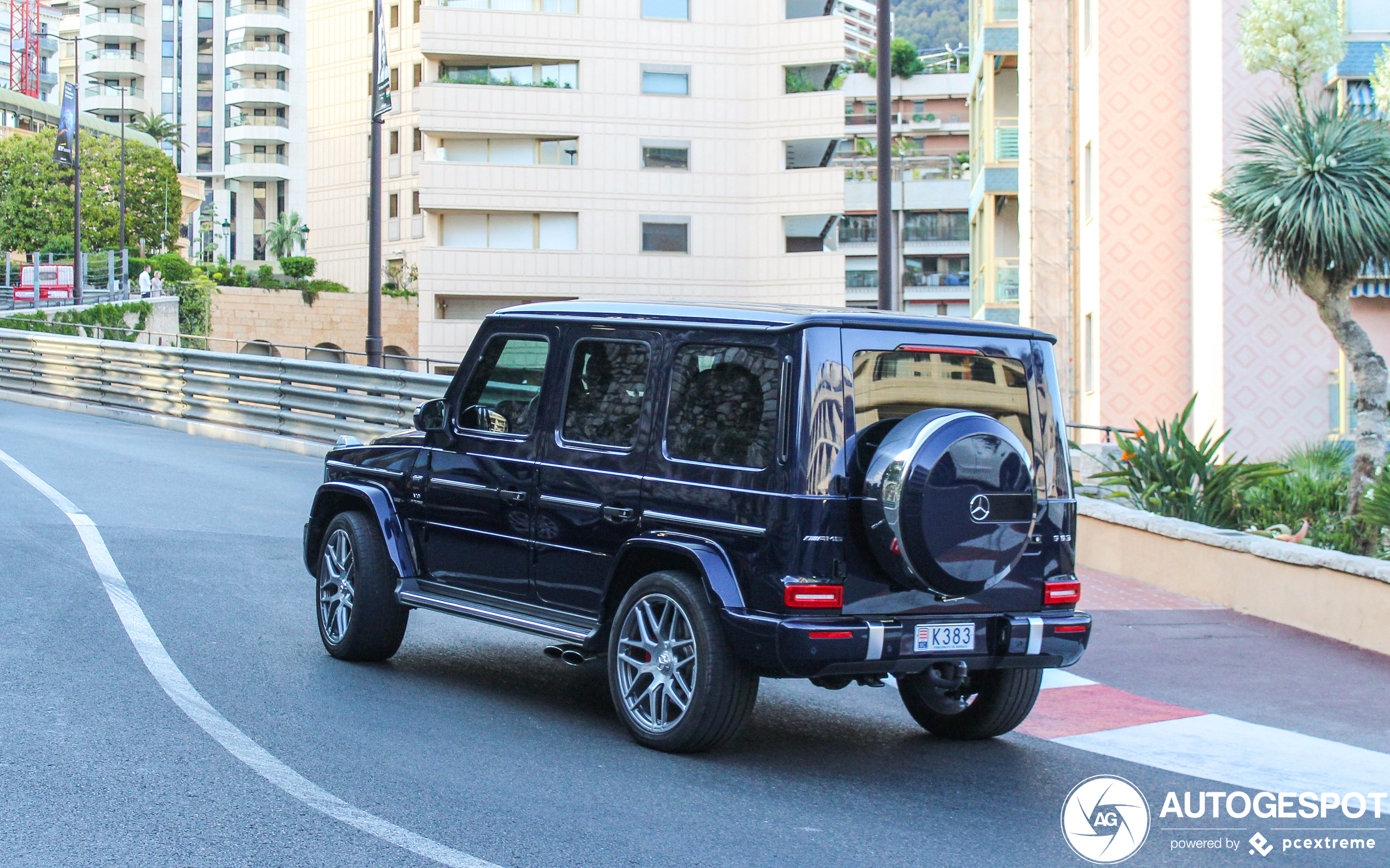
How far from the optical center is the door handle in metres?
6.39

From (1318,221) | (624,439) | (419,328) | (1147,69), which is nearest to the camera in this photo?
(624,439)

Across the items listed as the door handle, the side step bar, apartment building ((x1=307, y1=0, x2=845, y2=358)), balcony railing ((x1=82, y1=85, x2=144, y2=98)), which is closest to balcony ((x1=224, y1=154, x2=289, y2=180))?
balcony railing ((x1=82, y1=85, x2=144, y2=98))

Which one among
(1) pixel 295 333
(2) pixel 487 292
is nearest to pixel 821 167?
(2) pixel 487 292

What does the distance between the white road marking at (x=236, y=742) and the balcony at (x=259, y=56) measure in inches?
4627

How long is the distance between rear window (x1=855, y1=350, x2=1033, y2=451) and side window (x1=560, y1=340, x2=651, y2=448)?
42.7 inches

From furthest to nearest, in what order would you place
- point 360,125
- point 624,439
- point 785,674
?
point 360,125 < point 624,439 < point 785,674

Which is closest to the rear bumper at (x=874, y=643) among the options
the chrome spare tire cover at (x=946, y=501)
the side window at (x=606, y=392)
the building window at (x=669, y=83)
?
the chrome spare tire cover at (x=946, y=501)

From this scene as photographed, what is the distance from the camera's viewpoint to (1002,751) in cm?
661

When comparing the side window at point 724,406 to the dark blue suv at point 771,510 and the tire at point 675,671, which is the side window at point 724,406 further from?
the tire at point 675,671

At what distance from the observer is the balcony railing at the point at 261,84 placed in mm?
121438

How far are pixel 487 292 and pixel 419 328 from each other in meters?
2.89

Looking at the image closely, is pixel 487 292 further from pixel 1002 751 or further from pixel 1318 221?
pixel 1002 751

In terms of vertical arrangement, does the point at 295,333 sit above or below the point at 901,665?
above

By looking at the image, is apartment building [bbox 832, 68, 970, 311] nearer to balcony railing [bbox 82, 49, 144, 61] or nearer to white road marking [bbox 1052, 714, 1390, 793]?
balcony railing [bbox 82, 49, 144, 61]
